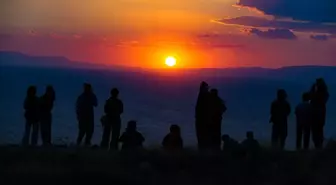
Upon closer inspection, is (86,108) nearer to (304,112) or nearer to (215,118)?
(215,118)

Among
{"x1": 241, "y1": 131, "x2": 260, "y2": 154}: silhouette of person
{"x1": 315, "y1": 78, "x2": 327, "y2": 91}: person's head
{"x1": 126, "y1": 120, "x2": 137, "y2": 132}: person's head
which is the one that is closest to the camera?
{"x1": 241, "y1": 131, "x2": 260, "y2": 154}: silhouette of person

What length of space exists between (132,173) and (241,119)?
59.4 m

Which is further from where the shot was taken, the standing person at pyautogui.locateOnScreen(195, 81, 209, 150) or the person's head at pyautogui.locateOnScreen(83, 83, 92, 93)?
the person's head at pyautogui.locateOnScreen(83, 83, 92, 93)

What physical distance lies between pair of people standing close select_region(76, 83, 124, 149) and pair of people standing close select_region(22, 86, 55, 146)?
2.14 feet

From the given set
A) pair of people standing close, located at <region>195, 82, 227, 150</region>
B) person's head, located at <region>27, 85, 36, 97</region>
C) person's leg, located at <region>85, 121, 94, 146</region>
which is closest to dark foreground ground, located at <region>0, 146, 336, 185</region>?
pair of people standing close, located at <region>195, 82, 227, 150</region>

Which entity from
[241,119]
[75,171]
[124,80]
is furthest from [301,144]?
[124,80]

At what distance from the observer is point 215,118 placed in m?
18.2

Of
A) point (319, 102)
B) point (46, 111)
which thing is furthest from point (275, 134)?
point (46, 111)

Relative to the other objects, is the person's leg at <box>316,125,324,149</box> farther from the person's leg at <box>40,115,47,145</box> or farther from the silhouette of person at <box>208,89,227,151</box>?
the person's leg at <box>40,115,47,145</box>

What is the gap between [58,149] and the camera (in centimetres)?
1748

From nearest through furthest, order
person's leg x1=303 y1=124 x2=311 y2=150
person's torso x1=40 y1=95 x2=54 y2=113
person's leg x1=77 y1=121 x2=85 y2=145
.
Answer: person's torso x1=40 y1=95 x2=54 y2=113 < person's leg x1=303 y1=124 x2=311 y2=150 < person's leg x1=77 y1=121 x2=85 y2=145

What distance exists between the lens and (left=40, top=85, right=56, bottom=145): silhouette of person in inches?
737

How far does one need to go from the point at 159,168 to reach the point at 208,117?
2.62 metres

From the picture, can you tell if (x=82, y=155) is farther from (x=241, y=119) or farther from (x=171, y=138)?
(x=241, y=119)
